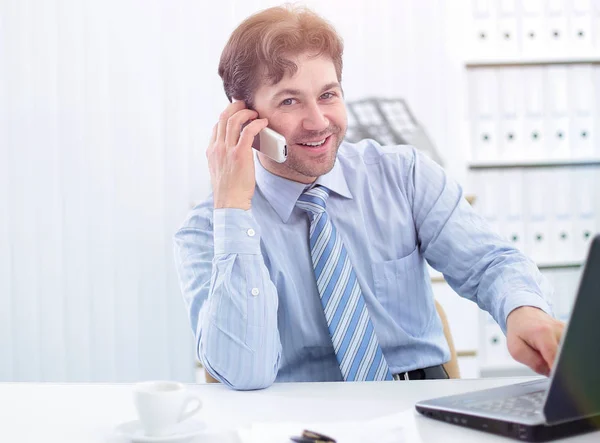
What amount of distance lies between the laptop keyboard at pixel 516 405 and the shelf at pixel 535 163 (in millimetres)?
2076

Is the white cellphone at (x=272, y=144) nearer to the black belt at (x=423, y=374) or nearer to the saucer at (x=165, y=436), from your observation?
the black belt at (x=423, y=374)

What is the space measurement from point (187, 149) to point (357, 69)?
0.80 metres

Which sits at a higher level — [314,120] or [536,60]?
[536,60]

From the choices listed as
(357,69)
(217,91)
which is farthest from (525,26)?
(217,91)

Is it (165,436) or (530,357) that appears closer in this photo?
(165,436)

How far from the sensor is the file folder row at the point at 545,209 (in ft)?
9.52

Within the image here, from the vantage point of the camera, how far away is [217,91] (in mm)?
3150

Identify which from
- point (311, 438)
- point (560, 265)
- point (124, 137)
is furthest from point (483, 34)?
point (311, 438)

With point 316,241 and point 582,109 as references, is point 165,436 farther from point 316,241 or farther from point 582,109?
point 582,109

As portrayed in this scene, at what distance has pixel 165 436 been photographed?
0.87 meters

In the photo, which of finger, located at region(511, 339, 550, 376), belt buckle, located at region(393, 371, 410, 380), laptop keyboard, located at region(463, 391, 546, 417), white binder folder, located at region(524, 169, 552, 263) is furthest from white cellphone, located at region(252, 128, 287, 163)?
white binder folder, located at region(524, 169, 552, 263)

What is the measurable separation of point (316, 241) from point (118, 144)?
196 centimetres

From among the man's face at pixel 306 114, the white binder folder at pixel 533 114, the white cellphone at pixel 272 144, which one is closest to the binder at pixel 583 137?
the white binder folder at pixel 533 114

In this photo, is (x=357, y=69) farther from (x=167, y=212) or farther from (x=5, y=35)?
(x=5, y=35)
